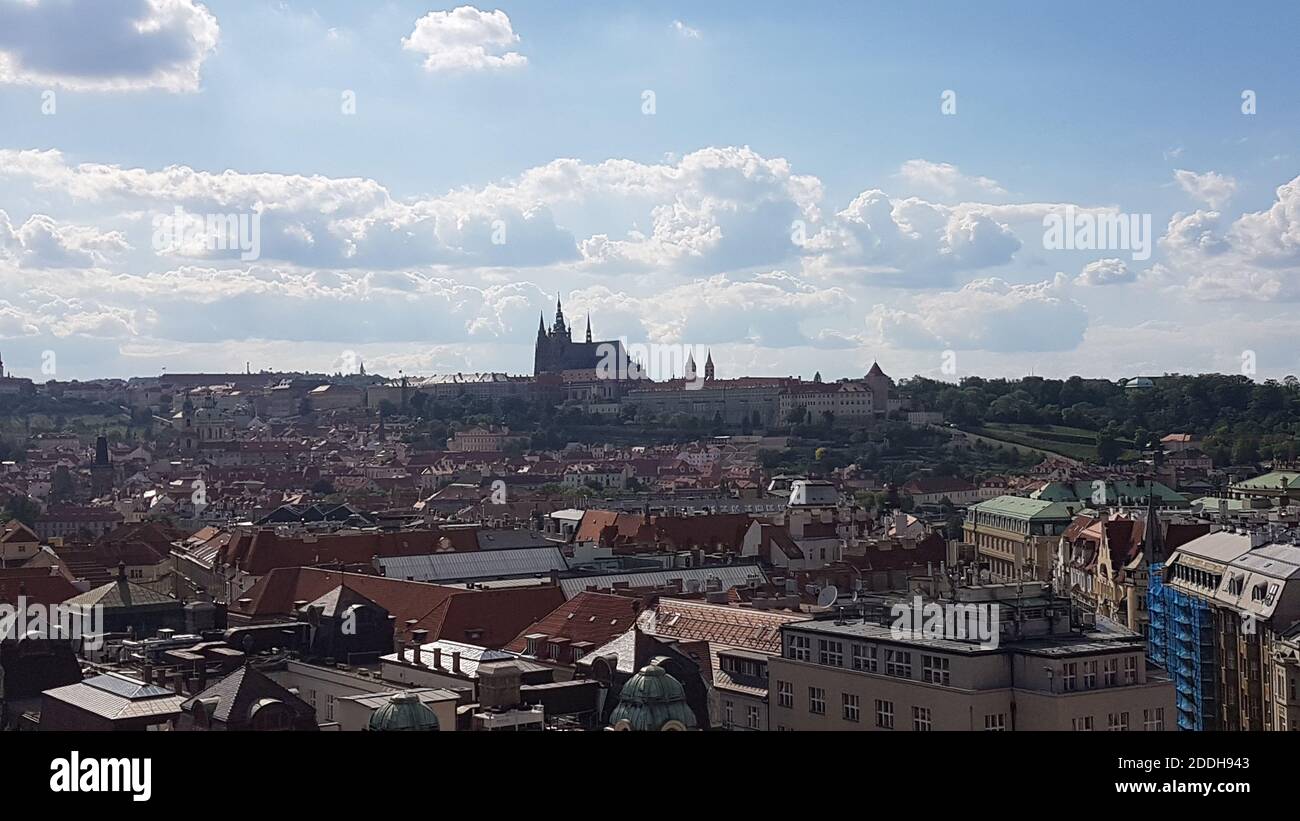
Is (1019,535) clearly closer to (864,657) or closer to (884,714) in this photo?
(864,657)

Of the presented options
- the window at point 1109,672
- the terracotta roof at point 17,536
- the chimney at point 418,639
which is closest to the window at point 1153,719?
the window at point 1109,672

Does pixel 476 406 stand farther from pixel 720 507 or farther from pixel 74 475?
pixel 720 507

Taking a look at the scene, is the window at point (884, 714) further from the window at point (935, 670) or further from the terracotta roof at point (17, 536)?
the terracotta roof at point (17, 536)

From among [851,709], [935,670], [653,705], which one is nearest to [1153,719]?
[935,670]

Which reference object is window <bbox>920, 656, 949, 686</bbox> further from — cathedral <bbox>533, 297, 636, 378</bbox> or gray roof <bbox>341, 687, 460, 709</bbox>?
cathedral <bbox>533, 297, 636, 378</bbox>

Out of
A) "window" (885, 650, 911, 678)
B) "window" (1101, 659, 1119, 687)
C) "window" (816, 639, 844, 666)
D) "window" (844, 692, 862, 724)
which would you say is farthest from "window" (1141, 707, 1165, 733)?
"window" (816, 639, 844, 666)
